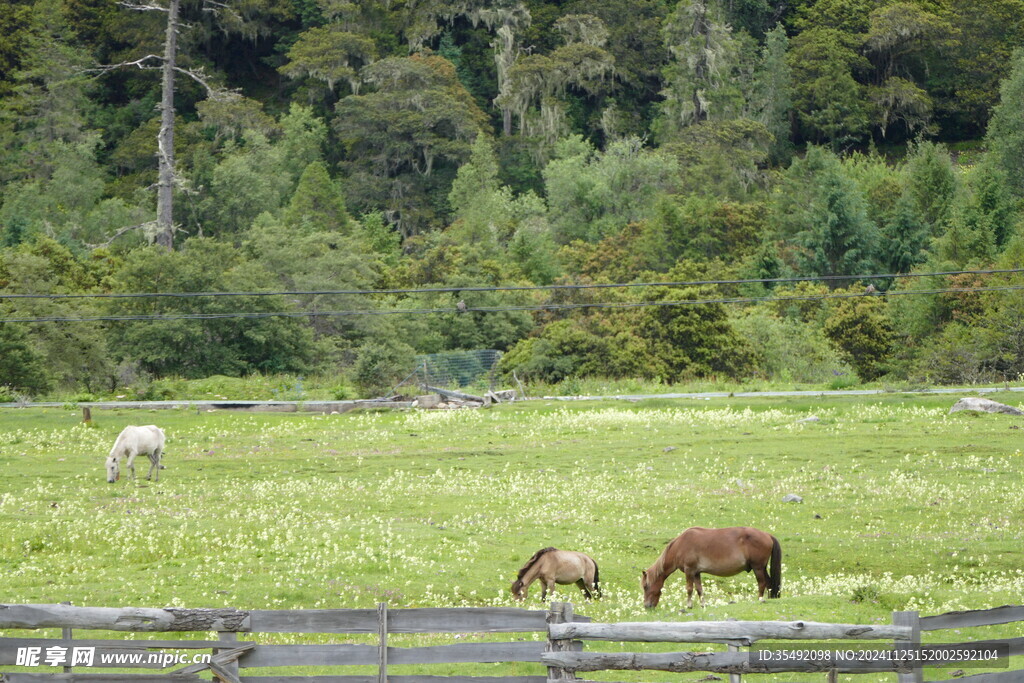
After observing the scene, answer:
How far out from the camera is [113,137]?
119m

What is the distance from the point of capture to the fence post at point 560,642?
1385cm

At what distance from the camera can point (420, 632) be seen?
45.4ft

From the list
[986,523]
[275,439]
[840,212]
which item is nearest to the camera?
[986,523]

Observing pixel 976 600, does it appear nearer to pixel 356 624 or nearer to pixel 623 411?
pixel 356 624

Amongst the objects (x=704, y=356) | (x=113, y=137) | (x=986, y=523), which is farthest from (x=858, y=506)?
(x=113, y=137)

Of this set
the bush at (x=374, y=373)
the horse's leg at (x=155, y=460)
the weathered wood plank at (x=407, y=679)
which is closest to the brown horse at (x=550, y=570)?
the weathered wood plank at (x=407, y=679)

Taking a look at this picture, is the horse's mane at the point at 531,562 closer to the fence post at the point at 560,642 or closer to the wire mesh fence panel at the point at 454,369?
the fence post at the point at 560,642

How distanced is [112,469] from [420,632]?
20701 millimetres

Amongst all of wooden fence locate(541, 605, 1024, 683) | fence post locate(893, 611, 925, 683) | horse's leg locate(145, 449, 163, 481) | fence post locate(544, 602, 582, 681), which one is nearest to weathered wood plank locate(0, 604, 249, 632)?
fence post locate(544, 602, 582, 681)

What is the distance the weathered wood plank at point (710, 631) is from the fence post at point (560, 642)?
0.15 m

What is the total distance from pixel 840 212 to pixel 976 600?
7122 centimetres

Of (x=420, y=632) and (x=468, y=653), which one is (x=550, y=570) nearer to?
(x=468, y=653)

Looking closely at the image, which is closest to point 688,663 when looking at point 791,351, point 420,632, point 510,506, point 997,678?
point 420,632

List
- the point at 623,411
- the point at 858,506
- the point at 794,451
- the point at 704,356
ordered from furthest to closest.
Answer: the point at 704,356 → the point at 623,411 → the point at 794,451 → the point at 858,506
